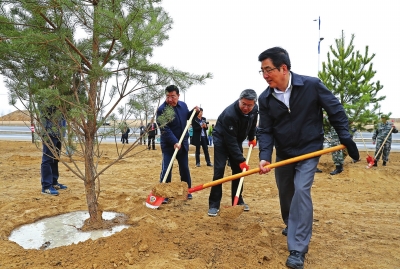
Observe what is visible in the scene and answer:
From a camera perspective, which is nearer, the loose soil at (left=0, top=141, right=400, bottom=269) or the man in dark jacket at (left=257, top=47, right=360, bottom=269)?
the loose soil at (left=0, top=141, right=400, bottom=269)

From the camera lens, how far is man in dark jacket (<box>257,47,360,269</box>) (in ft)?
9.70

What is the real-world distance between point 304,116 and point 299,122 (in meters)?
0.07

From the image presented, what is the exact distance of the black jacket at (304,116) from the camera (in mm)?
3061

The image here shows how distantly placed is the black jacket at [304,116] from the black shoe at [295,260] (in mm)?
910

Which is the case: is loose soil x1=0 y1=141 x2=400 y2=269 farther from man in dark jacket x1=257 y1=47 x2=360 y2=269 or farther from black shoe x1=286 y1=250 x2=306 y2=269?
man in dark jacket x1=257 y1=47 x2=360 y2=269

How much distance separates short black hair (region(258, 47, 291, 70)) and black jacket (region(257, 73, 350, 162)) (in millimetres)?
233

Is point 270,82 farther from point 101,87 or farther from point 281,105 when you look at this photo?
point 101,87

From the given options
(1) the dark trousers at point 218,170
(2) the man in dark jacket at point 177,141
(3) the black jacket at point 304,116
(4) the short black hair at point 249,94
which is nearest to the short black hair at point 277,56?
(3) the black jacket at point 304,116

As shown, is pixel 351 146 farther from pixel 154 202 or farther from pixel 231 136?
pixel 154 202

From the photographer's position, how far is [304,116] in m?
3.09

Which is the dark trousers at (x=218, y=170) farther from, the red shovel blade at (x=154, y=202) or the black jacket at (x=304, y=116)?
the black jacket at (x=304, y=116)

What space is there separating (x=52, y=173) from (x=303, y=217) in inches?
182

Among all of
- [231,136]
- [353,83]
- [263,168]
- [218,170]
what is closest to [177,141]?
[218,170]

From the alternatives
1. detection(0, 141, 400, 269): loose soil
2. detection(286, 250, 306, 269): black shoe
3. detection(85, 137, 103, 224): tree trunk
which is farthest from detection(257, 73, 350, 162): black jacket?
detection(85, 137, 103, 224): tree trunk
